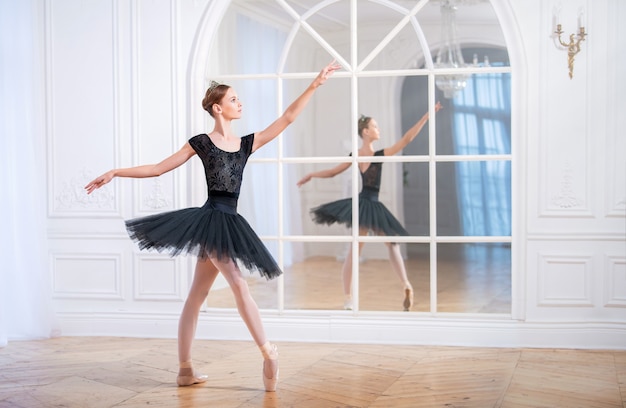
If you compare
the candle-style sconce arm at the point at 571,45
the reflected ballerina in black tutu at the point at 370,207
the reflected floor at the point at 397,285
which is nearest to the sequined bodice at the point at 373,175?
the reflected ballerina in black tutu at the point at 370,207

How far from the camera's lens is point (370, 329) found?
450 cm

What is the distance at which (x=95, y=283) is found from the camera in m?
4.82

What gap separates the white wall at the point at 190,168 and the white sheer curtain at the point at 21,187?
147 mm

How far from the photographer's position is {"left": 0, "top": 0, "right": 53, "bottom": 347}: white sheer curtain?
4.59 metres

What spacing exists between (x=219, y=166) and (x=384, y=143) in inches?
78.4

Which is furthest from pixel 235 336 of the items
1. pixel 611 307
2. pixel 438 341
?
pixel 611 307

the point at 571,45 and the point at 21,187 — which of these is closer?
the point at 571,45

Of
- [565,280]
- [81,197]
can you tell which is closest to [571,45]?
[565,280]

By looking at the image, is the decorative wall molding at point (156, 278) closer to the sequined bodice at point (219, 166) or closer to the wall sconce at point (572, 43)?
the sequined bodice at point (219, 166)

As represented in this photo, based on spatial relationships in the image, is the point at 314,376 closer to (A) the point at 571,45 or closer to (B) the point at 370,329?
(B) the point at 370,329

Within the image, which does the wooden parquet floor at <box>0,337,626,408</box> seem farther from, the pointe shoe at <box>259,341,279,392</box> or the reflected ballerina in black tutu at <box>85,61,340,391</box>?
the reflected ballerina in black tutu at <box>85,61,340,391</box>

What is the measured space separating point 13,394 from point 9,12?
2.34 meters

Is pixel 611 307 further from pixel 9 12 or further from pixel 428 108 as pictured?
pixel 9 12

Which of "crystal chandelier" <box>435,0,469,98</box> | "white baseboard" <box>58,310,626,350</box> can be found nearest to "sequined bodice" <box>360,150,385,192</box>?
"crystal chandelier" <box>435,0,469,98</box>
